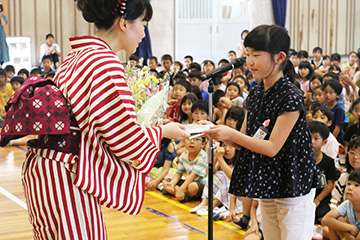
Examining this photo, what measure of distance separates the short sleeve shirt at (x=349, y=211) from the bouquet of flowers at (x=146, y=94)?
1.83 meters

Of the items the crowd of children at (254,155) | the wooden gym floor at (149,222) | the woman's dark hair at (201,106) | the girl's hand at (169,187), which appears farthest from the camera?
the woman's dark hair at (201,106)

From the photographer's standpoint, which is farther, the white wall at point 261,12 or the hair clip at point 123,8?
the white wall at point 261,12

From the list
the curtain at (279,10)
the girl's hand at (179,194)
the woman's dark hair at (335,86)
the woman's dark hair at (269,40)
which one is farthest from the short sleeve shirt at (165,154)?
the curtain at (279,10)

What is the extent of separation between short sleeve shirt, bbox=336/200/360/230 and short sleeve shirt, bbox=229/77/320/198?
47.8 inches

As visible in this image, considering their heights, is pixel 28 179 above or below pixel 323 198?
above

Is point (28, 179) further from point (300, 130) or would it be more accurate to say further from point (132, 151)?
point (300, 130)

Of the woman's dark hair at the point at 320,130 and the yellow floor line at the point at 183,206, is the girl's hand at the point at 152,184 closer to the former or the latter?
the yellow floor line at the point at 183,206

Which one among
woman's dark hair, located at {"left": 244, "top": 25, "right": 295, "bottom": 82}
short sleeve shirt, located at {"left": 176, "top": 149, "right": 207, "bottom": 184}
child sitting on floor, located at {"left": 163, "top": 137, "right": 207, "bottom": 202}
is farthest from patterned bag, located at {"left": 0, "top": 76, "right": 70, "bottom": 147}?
short sleeve shirt, located at {"left": 176, "top": 149, "right": 207, "bottom": 184}

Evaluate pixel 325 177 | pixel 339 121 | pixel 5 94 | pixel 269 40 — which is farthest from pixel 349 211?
pixel 5 94

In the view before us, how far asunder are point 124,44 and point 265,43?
2.24 feet

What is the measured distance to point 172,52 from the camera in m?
14.1

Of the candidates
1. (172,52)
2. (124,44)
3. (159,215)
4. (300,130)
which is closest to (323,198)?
(159,215)

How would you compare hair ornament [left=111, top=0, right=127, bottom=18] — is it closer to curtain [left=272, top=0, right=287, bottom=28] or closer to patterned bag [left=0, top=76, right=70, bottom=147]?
patterned bag [left=0, top=76, right=70, bottom=147]

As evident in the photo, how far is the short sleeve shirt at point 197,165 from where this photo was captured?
4938 mm
